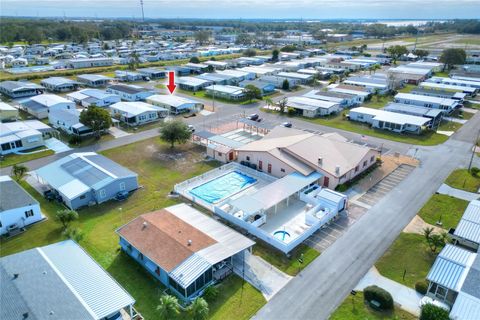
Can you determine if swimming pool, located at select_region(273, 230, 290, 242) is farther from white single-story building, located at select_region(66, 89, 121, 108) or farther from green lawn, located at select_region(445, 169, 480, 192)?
white single-story building, located at select_region(66, 89, 121, 108)

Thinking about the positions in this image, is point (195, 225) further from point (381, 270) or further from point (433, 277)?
point (433, 277)

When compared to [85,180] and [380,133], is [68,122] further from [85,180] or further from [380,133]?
[380,133]

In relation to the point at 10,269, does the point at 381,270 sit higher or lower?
Answer: lower

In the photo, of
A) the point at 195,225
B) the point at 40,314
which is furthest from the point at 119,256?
the point at 40,314

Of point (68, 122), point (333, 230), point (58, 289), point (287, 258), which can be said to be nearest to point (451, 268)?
point (333, 230)

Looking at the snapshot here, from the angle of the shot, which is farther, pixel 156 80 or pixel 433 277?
pixel 156 80

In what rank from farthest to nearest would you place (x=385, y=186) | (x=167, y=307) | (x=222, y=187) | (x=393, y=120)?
(x=393, y=120), (x=385, y=186), (x=222, y=187), (x=167, y=307)
